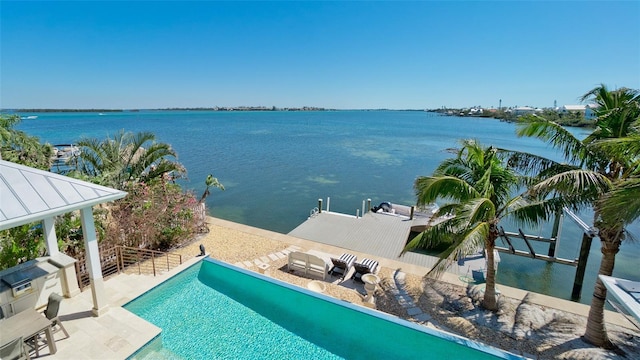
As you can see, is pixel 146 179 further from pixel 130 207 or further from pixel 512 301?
pixel 512 301

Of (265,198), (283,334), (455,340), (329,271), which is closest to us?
(455,340)

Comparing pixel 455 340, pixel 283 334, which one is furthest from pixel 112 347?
pixel 455 340

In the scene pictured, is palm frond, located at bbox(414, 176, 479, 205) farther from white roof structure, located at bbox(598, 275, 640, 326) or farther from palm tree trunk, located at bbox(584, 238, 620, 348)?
white roof structure, located at bbox(598, 275, 640, 326)

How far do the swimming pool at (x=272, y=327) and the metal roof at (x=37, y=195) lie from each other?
283 cm

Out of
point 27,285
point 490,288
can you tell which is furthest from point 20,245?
point 490,288

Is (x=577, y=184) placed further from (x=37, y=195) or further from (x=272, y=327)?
(x=37, y=195)

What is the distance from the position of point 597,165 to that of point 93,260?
32.4 feet

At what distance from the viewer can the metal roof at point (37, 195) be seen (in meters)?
4.30

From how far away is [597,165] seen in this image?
6.10 m

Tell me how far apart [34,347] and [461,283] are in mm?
9768

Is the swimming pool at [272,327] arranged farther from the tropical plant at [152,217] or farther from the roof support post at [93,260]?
the tropical plant at [152,217]

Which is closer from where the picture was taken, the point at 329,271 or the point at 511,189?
the point at 511,189

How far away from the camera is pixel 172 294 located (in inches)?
312

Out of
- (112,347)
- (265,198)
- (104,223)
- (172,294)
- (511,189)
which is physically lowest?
(265,198)
